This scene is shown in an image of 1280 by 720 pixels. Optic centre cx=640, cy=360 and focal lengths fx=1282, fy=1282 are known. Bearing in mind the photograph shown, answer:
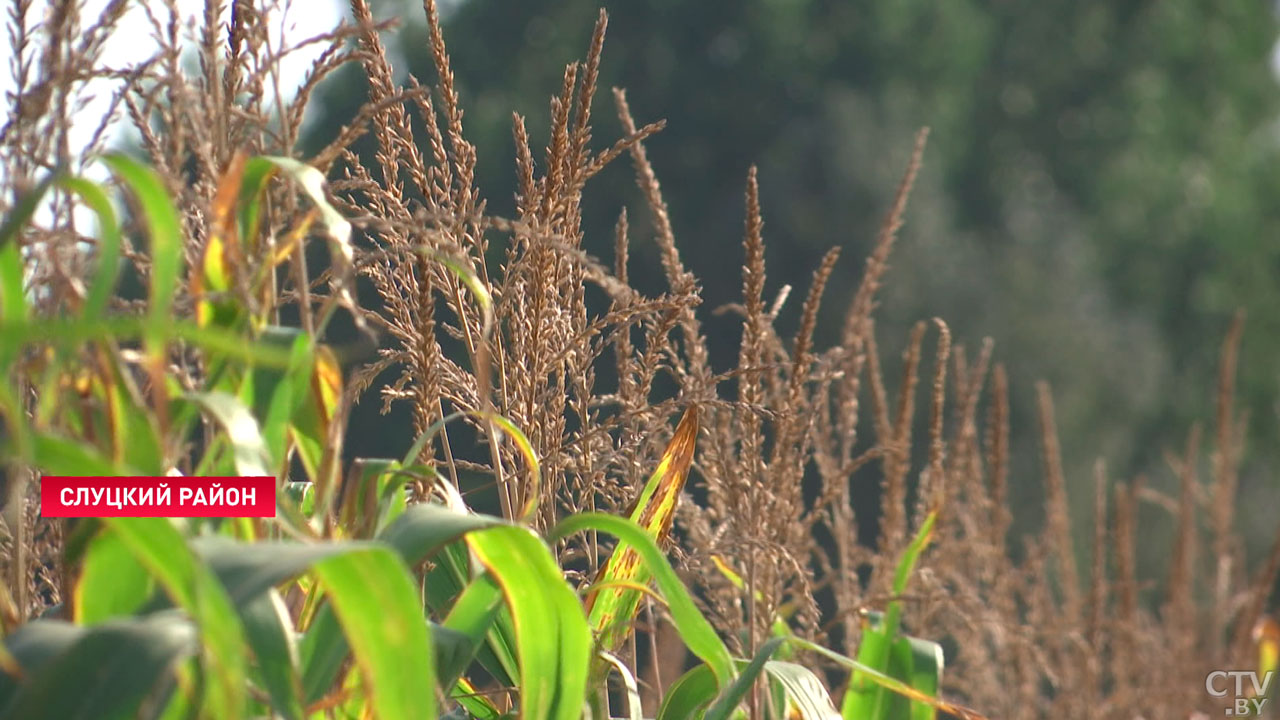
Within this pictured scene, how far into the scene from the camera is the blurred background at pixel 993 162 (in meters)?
13.9

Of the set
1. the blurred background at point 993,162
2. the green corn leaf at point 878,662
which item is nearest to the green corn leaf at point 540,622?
the green corn leaf at point 878,662

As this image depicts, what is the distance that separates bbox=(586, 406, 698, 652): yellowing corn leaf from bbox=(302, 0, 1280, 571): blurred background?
38.7ft

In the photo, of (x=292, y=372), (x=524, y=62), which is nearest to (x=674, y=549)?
(x=292, y=372)

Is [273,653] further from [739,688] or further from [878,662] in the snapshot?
[878,662]

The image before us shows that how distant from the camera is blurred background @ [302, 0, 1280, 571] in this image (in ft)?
45.7

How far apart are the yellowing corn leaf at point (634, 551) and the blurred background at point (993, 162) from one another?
11.8 meters

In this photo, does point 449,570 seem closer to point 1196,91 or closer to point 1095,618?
point 1095,618

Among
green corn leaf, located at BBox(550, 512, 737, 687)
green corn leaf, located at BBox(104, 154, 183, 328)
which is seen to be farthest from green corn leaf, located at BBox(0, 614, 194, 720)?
green corn leaf, located at BBox(550, 512, 737, 687)

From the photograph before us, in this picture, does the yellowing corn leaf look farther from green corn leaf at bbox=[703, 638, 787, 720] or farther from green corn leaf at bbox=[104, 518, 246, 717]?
green corn leaf at bbox=[104, 518, 246, 717]

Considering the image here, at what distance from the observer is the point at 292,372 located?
871 millimetres

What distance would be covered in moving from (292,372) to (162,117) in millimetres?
247

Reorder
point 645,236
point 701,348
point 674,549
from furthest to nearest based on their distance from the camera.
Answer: point 645,236 < point 701,348 < point 674,549

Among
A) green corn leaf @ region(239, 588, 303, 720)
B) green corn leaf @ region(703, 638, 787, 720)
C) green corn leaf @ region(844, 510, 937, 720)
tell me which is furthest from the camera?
green corn leaf @ region(844, 510, 937, 720)

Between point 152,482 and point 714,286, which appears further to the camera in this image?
point 714,286
